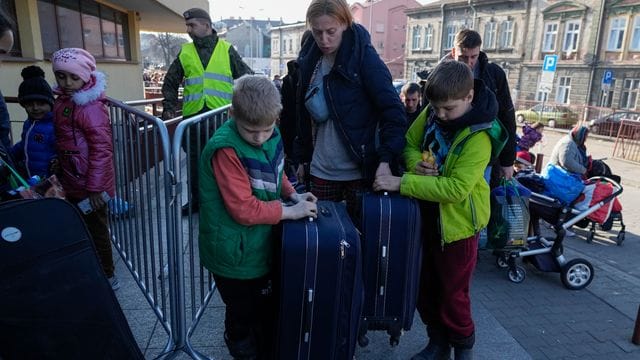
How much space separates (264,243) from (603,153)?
17.3m

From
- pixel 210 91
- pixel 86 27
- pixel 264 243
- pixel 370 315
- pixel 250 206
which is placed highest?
pixel 86 27

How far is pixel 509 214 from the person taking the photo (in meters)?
3.81

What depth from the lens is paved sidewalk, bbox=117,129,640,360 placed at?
9.51 feet

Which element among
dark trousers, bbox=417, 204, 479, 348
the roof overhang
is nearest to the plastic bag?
dark trousers, bbox=417, 204, 479, 348

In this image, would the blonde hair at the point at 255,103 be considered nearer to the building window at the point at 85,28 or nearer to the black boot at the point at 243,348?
the black boot at the point at 243,348

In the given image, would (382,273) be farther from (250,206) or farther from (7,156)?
(7,156)

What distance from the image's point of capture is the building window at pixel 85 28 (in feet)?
25.3

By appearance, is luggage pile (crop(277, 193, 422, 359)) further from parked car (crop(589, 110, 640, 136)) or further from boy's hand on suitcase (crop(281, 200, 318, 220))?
parked car (crop(589, 110, 640, 136))

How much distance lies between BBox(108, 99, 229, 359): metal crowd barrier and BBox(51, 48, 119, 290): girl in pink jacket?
0.13 metres

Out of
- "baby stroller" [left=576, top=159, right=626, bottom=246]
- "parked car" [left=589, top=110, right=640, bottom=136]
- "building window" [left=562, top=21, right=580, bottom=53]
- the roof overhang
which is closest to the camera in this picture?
"baby stroller" [left=576, top=159, right=626, bottom=246]

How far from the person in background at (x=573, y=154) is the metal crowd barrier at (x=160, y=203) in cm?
407

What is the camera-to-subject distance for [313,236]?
6.30 feet

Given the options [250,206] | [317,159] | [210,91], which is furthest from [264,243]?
[210,91]

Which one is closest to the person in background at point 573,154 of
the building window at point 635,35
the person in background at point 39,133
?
the person in background at point 39,133
